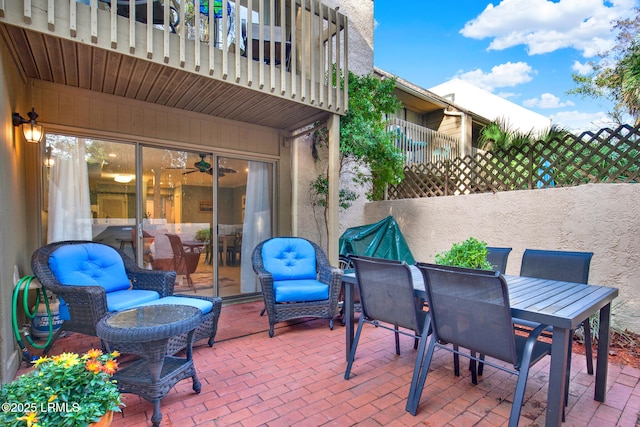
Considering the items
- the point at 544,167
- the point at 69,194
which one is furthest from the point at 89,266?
the point at 544,167

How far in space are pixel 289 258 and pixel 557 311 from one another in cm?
290

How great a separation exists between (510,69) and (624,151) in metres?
19.1

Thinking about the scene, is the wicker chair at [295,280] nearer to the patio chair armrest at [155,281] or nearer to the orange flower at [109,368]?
the patio chair armrest at [155,281]

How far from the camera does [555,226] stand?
3994 millimetres

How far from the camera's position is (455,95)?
1252 cm

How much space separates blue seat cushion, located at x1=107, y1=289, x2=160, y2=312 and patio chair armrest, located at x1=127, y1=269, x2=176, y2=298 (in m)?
0.07

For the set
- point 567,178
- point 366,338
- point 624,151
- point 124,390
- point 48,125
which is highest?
point 48,125

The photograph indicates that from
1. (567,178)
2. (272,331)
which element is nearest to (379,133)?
(567,178)

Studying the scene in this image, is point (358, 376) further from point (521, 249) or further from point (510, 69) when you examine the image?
point (510, 69)

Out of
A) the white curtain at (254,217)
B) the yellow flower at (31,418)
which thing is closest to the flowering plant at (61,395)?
the yellow flower at (31,418)

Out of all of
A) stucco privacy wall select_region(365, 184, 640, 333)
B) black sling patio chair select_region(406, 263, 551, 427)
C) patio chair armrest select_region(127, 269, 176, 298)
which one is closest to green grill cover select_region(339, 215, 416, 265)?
stucco privacy wall select_region(365, 184, 640, 333)

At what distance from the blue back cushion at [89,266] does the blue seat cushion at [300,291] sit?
1543 millimetres

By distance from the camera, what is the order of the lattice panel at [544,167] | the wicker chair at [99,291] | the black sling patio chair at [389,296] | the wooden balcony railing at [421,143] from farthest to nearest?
the wooden balcony railing at [421,143] → the lattice panel at [544,167] → the wicker chair at [99,291] → the black sling patio chair at [389,296]

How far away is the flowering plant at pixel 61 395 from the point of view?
1.21 metres
